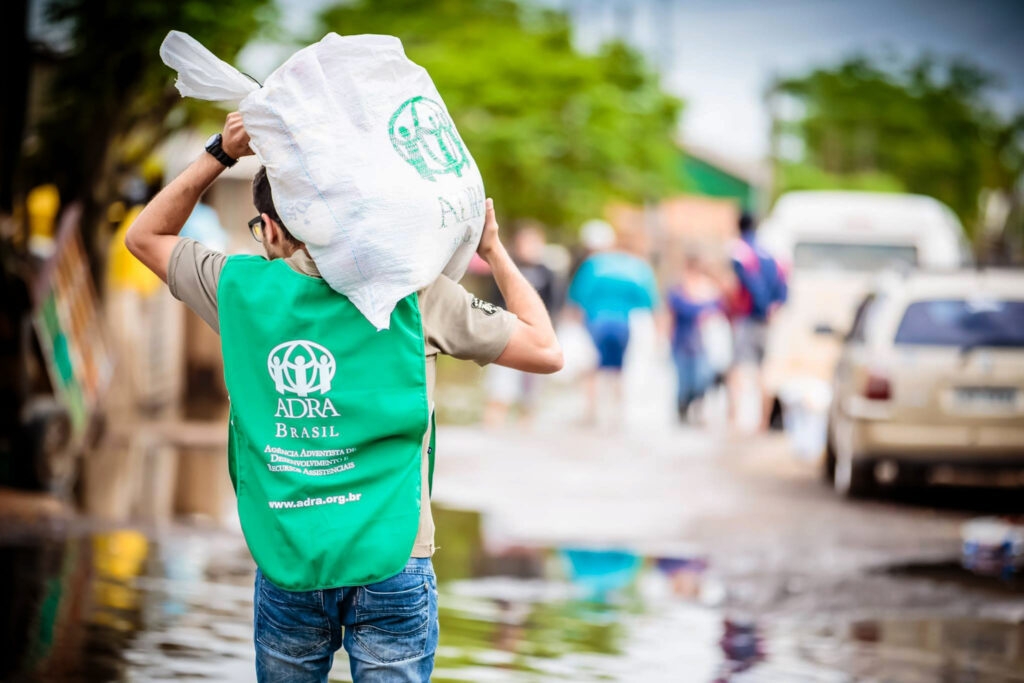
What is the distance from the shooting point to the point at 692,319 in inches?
671

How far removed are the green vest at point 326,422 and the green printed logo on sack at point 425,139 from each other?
0.28 m

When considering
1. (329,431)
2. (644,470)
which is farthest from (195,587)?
(644,470)

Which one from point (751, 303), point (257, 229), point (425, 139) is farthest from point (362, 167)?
point (751, 303)

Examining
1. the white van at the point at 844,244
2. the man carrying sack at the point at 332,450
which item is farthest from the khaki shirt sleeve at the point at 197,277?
the white van at the point at 844,244

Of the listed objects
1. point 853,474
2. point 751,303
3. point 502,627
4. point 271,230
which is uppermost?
point 751,303

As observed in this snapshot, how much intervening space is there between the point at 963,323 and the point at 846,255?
5.97m

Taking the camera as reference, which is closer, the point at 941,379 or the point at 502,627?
the point at 502,627

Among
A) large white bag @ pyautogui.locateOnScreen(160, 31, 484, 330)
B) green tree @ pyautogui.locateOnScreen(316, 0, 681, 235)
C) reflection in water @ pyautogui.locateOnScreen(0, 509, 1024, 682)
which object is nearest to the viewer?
large white bag @ pyautogui.locateOnScreen(160, 31, 484, 330)

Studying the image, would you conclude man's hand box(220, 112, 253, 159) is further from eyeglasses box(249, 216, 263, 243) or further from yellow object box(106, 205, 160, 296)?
yellow object box(106, 205, 160, 296)

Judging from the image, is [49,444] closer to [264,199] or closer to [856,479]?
[856,479]

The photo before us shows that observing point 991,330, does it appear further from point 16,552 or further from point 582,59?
point 582,59

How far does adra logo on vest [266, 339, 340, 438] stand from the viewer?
10.3ft

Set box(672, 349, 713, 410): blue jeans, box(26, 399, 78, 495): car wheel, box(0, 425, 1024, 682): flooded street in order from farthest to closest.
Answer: box(672, 349, 713, 410): blue jeans
box(26, 399, 78, 495): car wheel
box(0, 425, 1024, 682): flooded street

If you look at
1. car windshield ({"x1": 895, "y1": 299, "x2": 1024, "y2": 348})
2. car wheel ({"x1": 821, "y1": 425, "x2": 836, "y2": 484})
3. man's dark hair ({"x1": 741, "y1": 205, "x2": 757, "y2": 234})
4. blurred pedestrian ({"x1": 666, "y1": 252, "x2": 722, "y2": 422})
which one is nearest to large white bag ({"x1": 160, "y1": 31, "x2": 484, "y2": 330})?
car windshield ({"x1": 895, "y1": 299, "x2": 1024, "y2": 348})
